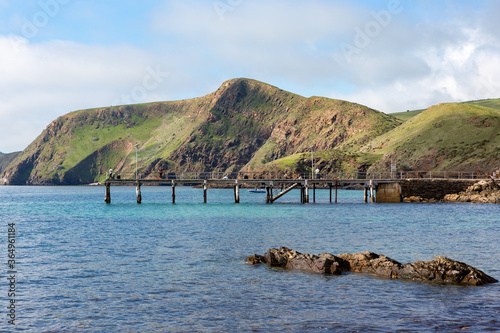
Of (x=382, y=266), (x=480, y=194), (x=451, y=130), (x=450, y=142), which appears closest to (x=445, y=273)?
(x=382, y=266)

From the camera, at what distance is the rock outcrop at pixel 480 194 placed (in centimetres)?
9269

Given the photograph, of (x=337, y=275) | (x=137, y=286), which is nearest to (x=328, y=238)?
(x=337, y=275)

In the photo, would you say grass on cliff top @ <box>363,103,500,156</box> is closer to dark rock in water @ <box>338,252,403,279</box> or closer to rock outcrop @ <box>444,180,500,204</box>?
rock outcrop @ <box>444,180,500,204</box>

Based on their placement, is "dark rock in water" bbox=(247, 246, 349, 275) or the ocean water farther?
"dark rock in water" bbox=(247, 246, 349, 275)

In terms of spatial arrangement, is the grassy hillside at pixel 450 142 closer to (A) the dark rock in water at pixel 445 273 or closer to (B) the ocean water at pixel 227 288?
(B) the ocean water at pixel 227 288

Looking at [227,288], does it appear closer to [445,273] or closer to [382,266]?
[382,266]

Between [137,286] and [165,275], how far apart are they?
287 centimetres

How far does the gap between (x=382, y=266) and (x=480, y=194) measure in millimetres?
78797

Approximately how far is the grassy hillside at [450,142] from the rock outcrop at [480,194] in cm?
4022

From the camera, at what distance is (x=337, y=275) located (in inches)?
1065

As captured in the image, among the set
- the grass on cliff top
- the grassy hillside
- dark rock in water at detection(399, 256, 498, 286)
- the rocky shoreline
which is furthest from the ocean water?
the grass on cliff top

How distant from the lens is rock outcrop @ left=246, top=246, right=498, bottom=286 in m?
24.8

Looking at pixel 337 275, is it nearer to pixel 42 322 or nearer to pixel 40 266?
pixel 42 322

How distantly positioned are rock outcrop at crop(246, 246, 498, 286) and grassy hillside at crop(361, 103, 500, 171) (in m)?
120
